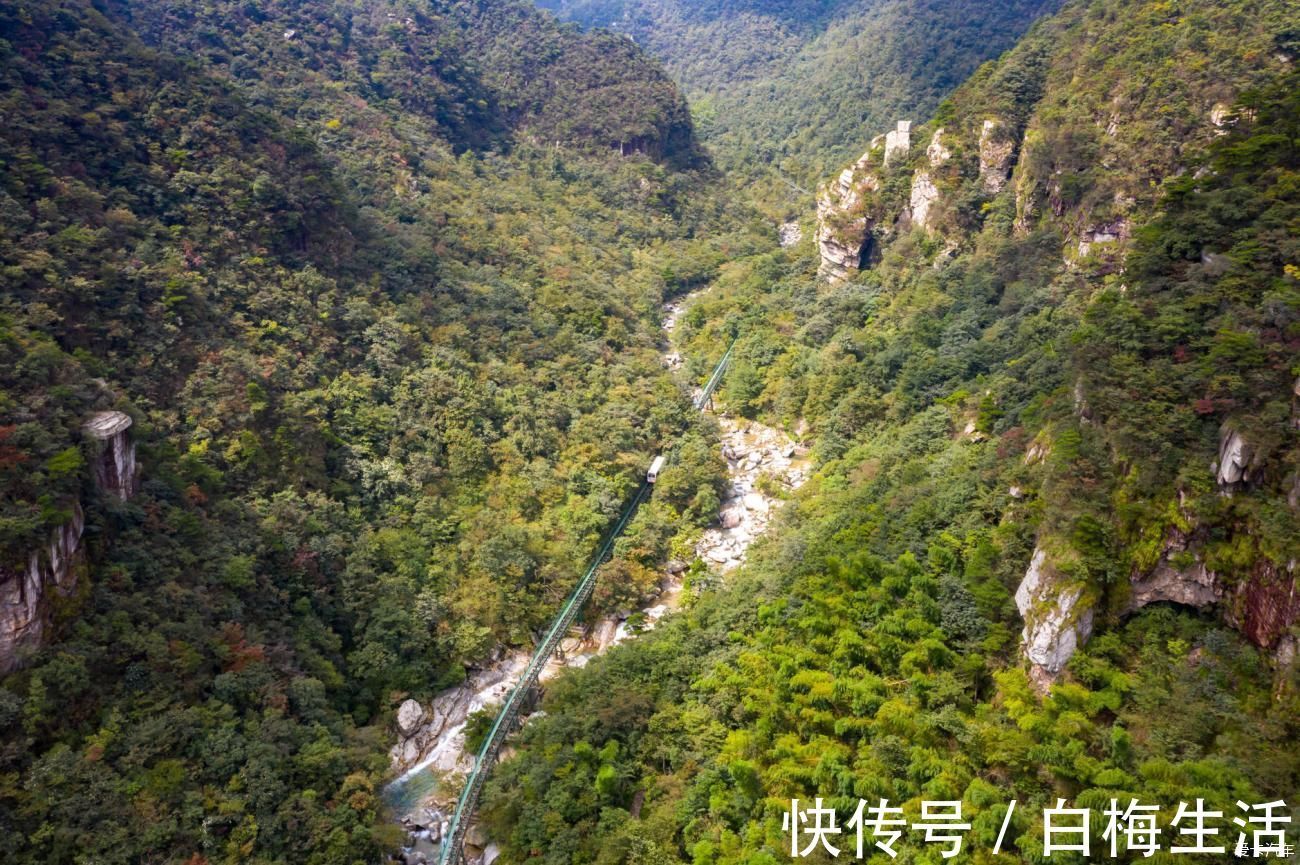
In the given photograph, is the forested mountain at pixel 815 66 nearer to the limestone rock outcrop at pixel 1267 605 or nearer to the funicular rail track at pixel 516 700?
the funicular rail track at pixel 516 700

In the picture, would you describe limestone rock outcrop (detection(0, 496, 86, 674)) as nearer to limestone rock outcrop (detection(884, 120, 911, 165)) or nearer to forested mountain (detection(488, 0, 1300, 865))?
forested mountain (detection(488, 0, 1300, 865))

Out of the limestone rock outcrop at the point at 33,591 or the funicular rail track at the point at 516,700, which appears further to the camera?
the funicular rail track at the point at 516,700

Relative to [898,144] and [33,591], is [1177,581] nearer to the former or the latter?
[33,591]

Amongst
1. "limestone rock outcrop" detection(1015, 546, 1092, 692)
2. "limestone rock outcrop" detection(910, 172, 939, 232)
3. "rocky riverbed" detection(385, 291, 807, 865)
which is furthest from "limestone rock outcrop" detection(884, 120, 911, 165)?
"limestone rock outcrop" detection(1015, 546, 1092, 692)

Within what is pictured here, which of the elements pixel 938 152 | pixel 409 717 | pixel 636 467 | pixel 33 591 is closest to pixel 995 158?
pixel 938 152

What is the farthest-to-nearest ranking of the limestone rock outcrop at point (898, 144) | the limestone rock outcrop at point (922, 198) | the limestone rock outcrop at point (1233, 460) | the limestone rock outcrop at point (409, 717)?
the limestone rock outcrop at point (898, 144)
the limestone rock outcrop at point (922, 198)
the limestone rock outcrop at point (409, 717)
the limestone rock outcrop at point (1233, 460)

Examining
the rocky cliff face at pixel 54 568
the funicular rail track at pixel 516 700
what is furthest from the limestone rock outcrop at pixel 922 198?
the rocky cliff face at pixel 54 568
